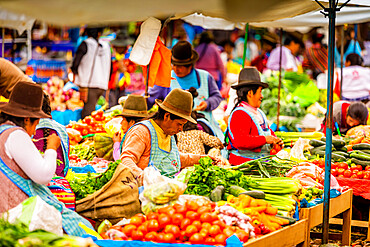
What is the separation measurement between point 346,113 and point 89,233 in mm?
6328

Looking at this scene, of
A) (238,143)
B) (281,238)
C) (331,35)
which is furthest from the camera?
(238,143)

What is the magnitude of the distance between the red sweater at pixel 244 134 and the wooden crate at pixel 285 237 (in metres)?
1.64

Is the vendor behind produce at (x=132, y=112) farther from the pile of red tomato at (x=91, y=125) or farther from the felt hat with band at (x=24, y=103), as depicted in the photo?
the felt hat with band at (x=24, y=103)

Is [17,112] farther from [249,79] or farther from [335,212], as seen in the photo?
[249,79]

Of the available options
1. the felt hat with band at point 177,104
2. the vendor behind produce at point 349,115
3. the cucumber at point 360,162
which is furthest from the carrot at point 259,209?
the vendor behind produce at point 349,115

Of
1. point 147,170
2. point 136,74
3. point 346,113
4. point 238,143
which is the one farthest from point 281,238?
point 136,74

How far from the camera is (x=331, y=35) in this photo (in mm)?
5727

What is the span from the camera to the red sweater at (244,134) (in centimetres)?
664

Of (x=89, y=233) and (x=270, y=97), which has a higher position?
(x=270, y=97)

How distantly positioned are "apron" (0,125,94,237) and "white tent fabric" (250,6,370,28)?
18.9ft

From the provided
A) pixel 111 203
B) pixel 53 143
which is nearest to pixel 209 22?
pixel 111 203

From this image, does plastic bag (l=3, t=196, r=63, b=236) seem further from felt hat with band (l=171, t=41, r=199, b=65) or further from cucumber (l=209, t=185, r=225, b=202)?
felt hat with band (l=171, t=41, r=199, b=65)

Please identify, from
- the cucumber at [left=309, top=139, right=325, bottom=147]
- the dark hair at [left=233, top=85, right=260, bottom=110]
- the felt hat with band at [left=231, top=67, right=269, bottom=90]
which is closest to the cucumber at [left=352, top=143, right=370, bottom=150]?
the cucumber at [left=309, top=139, right=325, bottom=147]

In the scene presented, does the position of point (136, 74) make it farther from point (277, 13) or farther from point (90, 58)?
point (277, 13)
